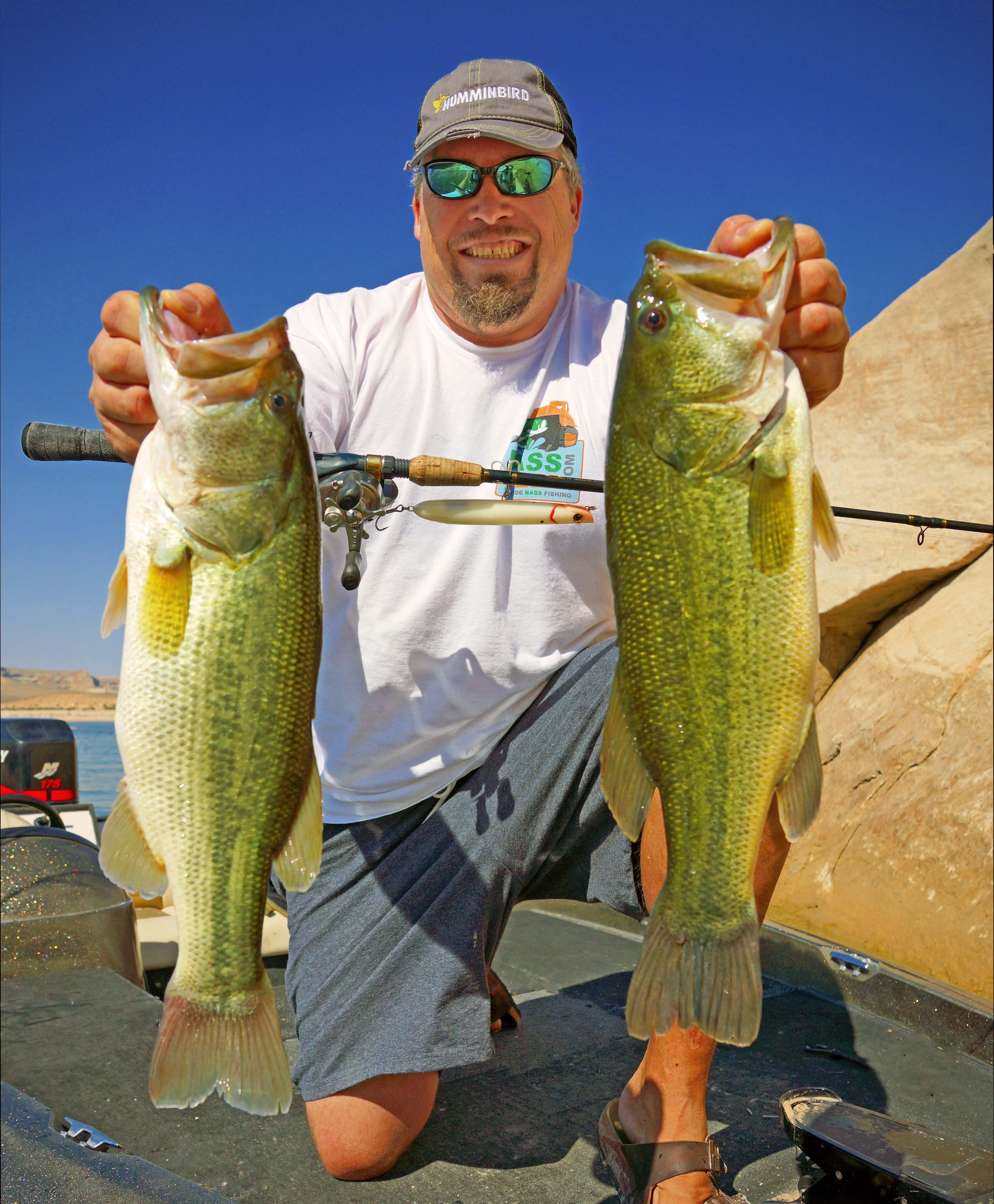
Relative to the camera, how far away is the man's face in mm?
3523

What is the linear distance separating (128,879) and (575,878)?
6.31ft

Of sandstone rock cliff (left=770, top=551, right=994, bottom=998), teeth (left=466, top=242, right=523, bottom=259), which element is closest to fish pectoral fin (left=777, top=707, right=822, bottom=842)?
teeth (left=466, top=242, right=523, bottom=259)

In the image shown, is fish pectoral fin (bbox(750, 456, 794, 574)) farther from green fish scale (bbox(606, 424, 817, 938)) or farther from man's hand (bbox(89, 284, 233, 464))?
man's hand (bbox(89, 284, 233, 464))

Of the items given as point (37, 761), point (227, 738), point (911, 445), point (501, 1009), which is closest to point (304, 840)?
point (227, 738)

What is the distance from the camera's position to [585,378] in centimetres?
354

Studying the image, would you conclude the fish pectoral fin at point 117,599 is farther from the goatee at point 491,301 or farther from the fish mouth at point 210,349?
the goatee at point 491,301

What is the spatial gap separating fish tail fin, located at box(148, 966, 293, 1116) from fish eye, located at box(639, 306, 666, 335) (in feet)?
5.04

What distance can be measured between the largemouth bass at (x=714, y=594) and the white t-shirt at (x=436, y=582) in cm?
137

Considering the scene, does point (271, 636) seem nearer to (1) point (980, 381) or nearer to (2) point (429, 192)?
(2) point (429, 192)

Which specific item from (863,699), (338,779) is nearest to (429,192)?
(338,779)

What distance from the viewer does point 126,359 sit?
6.93 ft

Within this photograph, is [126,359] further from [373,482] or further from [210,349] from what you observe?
[373,482]

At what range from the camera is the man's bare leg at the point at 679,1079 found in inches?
108

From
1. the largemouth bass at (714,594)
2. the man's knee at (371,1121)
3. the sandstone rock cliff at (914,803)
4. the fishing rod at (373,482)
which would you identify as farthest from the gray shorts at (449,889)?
the sandstone rock cliff at (914,803)
